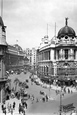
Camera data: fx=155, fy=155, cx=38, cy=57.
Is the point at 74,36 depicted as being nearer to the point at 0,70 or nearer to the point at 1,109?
the point at 0,70

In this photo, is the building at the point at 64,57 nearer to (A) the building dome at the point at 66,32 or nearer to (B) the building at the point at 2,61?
(A) the building dome at the point at 66,32

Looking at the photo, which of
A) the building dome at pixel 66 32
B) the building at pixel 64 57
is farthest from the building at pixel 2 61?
the building dome at pixel 66 32

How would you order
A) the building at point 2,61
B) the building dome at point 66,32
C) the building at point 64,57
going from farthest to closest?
the building dome at point 66,32 → the building at point 64,57 → the building at point 2,61

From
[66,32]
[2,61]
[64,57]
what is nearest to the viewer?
[2,61]

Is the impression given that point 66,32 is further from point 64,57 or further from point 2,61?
point 2,61

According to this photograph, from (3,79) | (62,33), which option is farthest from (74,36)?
(3,79)

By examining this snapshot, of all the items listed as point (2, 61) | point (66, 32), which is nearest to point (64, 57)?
point (66, 32)

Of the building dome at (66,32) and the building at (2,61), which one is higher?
the building dome at (66,32)

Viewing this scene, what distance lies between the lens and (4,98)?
1332 inches

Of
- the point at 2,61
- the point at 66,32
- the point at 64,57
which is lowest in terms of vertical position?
the point at 2,61

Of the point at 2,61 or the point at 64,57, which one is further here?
the point at 64,57

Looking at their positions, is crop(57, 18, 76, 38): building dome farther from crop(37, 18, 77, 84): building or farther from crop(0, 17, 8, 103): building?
crop(0, 17, 8, 103): building

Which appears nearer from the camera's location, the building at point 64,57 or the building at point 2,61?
the building at point 2,61

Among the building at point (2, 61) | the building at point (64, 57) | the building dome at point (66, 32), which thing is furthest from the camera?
the building dome at point (66, 32)
